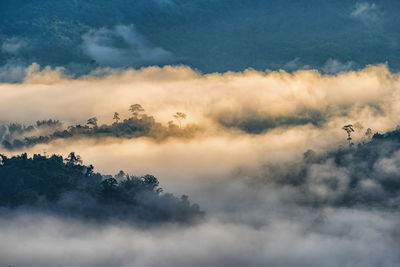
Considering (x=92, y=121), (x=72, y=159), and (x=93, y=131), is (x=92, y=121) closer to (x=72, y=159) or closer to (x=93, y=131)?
(x=93, y=131)

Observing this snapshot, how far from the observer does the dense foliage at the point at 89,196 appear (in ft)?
366

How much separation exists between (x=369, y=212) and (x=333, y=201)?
977cm

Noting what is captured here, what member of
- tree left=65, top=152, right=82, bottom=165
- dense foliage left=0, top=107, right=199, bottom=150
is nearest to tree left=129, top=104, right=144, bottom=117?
dense foliage left=0, top=107, right=199, bottom=150

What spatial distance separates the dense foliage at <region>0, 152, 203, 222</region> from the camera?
112m

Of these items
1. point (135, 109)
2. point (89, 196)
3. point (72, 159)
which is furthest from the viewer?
point (135, 109)

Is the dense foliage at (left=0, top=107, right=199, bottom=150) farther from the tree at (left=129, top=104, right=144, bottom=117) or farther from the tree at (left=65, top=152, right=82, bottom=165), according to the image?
the tree at (left=65, top=152, right=82, bottom=165)

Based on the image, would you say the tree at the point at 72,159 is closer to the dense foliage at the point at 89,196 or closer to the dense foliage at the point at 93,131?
the dense foliage at the point at 89,196

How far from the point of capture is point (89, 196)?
375 ft

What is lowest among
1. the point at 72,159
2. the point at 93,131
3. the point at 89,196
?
the point at 89,196

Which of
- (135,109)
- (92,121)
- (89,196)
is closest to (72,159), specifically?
(89,196)

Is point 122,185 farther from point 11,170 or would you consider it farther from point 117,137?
point 117,137

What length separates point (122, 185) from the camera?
113 meters

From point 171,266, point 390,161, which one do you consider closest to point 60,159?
point 171,266

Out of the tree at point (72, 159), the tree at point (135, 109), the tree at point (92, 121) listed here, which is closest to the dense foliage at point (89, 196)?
the tree at point (72, 159)
